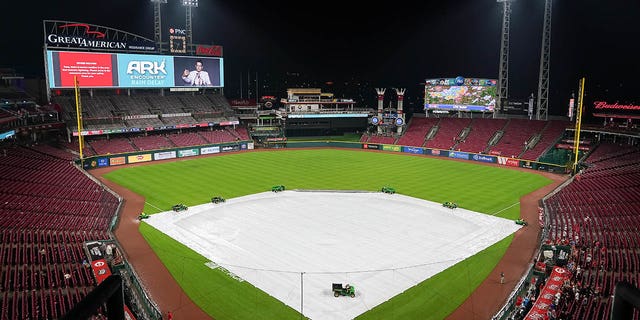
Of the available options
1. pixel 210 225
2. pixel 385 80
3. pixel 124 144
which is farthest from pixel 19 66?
pixel 385 80

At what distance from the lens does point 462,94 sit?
77.7 m

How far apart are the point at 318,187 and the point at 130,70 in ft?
143

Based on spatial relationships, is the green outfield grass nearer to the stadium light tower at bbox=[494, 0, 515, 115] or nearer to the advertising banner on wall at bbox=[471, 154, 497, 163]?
the advertising banner on wall at bbox=[471, 154, 497, 163]

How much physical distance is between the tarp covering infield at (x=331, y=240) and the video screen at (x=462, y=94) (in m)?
38.8

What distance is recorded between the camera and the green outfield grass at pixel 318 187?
23125mm

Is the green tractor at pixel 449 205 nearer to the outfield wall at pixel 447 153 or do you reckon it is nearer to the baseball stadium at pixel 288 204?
the baseball stadium at pixel 288 204

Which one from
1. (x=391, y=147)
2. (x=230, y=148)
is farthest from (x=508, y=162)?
(x=230, y=148)

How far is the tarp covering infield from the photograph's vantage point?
2494 centimetres

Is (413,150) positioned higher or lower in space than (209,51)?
lower

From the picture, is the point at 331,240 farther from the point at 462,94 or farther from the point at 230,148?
the point at 462,94

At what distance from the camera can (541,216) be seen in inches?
1502

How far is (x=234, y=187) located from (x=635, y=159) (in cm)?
4419

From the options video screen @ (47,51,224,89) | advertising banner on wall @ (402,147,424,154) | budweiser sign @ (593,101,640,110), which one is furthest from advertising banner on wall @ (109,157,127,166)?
budweiser sign @ (593,101,640,110)

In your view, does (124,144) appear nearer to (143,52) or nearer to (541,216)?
(143,52)
